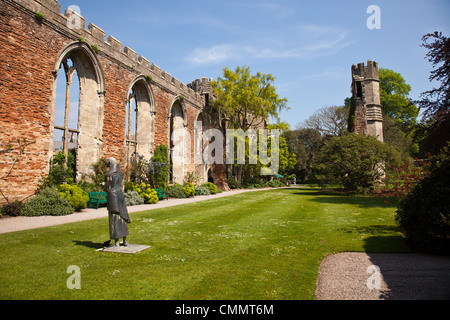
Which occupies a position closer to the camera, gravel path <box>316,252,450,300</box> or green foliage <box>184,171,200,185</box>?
gravel path <box>316,252,450,300</box>

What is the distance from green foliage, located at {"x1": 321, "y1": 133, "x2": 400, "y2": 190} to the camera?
1786 cm

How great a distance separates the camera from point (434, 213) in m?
5.20

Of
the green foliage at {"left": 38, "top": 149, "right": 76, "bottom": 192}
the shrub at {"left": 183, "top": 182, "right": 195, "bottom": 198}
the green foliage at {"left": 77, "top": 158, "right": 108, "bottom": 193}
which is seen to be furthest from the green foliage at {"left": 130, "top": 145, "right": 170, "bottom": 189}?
the green foliage at {"left": 38, "top": 149, "right": 76, "bottom": 192}

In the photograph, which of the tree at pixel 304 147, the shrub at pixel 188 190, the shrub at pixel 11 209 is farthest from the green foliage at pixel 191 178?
the tree at pixel 304 147

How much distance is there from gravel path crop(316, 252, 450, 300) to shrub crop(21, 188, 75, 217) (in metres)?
9.65

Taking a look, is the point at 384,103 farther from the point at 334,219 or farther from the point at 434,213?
the point at 434,213

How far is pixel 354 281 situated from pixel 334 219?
217 inches

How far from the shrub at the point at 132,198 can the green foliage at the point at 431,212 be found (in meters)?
11.9

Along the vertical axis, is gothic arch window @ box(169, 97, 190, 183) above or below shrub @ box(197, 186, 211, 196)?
above

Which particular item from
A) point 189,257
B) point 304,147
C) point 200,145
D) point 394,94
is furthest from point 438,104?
point 304,147

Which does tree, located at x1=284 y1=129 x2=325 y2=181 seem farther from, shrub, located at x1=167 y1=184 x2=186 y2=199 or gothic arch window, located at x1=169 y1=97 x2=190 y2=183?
shrub, located at x1=167 y1=184 x2=186 y2=199

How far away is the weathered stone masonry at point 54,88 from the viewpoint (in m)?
10.5

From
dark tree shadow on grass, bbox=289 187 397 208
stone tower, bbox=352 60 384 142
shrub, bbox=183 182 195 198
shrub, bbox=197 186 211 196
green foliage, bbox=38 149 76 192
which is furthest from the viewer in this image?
stone tower, bbox=352 60 384 142

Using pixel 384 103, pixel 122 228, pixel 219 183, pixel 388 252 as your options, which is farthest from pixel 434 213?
pixel 384 103
